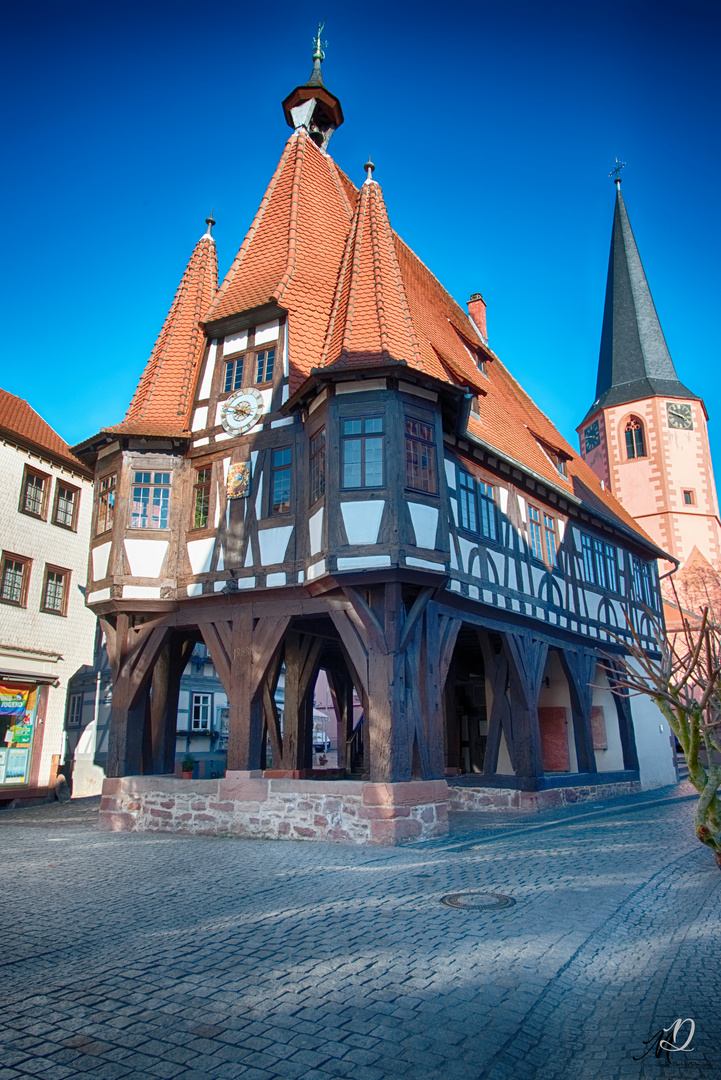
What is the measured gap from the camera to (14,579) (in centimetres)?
2116

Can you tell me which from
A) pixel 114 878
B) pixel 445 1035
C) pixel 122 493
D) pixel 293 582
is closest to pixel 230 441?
pixel 122 493

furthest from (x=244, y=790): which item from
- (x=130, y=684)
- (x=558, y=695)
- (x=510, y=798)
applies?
(x=558, y=695)

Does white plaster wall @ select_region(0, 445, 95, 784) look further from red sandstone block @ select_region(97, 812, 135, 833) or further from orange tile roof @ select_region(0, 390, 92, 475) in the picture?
red sandstone block @ select_region(97, 812, 135, 833)

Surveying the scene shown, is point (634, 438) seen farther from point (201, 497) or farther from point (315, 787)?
point (315, 787)

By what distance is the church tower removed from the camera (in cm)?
4756

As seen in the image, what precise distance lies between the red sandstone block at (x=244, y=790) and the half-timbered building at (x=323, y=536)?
0.14ft

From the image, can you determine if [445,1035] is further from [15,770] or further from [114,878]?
[15,770]

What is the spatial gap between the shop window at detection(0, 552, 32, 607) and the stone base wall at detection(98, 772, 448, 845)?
27.6ft

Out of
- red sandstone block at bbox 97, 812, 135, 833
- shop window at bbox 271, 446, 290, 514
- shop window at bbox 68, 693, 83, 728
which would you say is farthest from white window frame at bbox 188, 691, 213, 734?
shop window at bbox 271, 446, 290, 514

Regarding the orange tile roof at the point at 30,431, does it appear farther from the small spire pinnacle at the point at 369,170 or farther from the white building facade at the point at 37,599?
the small spire pinnacle at the point at 369,170

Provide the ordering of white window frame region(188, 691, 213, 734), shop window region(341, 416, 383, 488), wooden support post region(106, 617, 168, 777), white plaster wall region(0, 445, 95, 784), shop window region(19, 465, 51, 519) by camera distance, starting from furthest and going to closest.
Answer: white window frame region(188, 691, 213, 734), shop window region(19, 465, 51, 519), white plaster wall region(0, 445, 95, 784), wooden support post region(106, 617, 168, 777), shop window region(341, 416, 383, 488)

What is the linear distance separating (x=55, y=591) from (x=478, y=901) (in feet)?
60.3

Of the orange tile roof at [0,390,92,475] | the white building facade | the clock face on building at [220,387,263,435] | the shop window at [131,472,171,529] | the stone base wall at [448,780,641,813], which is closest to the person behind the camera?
the clock face on building at [220,387,263,435]

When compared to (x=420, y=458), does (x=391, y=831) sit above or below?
below
